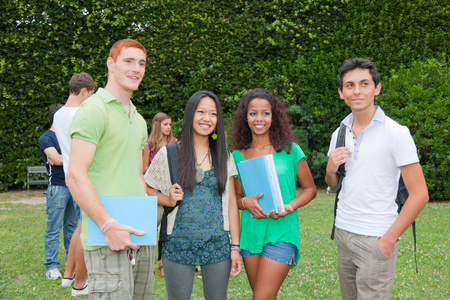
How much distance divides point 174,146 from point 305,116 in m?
9.66

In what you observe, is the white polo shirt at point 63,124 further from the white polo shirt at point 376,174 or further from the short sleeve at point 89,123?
the white polo shirt at point 376,174

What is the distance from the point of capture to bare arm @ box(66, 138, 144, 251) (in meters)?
2.17

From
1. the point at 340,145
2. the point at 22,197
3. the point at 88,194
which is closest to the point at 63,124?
the point at 88,194

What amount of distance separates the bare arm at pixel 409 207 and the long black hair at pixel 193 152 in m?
1.12

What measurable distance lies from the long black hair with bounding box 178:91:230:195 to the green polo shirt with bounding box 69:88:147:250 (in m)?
0.44

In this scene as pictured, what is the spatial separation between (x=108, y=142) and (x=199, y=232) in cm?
89

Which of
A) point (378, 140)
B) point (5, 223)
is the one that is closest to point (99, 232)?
point (378, 140)

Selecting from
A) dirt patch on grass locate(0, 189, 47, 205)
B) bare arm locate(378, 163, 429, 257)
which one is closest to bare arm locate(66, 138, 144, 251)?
bare arm locate(378, 163, 429, 257)

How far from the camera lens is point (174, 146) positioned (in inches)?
117

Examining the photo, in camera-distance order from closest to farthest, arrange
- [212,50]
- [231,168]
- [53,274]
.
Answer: [231,168] → [53,274] → [212,50]

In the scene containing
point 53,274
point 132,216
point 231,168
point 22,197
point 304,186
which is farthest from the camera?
point 22,197

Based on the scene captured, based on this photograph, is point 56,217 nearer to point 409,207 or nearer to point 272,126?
point 272,126

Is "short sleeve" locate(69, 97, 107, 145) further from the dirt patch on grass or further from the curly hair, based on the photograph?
the dirt patch on grass

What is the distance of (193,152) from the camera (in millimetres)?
2896
